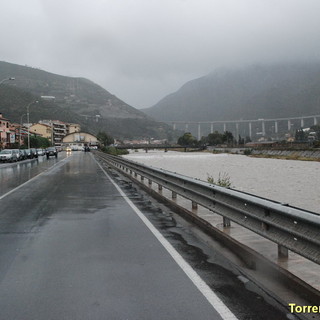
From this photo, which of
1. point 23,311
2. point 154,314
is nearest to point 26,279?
point 23,311

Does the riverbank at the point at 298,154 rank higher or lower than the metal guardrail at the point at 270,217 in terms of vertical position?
lower

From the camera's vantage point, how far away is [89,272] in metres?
5.95

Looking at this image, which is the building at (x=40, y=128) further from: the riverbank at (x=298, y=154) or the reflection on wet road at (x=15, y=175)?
the reflection on wet road at (x=15, y=175)

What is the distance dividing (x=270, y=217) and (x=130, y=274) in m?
2.13

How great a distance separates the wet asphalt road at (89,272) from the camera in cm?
459

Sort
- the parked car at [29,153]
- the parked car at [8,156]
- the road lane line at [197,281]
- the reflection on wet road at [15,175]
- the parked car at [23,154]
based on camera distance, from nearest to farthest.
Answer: the road lane line at [197,281] < the reflection on wet road at [15,175] < the parked car at [8,156] < the parked car at [23,154] < the parked car at [29,153]

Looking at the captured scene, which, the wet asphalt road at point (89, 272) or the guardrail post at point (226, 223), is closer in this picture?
the wet asphalt road at point (89, 272)

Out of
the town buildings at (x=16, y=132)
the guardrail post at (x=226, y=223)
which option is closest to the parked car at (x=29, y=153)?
the town buildings at (x=16, y=132)

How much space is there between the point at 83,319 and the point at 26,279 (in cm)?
164

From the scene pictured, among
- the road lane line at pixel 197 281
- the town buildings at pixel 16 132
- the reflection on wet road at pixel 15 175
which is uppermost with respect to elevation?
the town buildings at pixel 16 132

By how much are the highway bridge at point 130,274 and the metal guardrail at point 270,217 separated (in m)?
0.09

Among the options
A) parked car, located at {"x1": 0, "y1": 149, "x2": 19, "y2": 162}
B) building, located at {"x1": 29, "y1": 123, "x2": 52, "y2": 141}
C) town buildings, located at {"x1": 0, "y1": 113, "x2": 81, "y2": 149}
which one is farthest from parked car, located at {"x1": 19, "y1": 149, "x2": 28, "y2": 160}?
building, located at {"x1": 29, "y1": 123, "x2": 52, "y2": 141}

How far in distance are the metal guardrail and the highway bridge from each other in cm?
9

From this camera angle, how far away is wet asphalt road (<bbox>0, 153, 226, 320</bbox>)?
4.59 m
